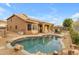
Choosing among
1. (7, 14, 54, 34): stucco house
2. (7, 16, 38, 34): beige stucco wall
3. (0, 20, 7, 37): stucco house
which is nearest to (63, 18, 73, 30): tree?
(7, 14, 54, 34): stucco house

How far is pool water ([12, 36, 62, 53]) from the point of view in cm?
182

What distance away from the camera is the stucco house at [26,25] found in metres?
1.85

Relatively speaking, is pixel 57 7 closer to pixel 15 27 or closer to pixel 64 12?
pixel 64 12

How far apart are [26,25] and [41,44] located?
0.84 ft

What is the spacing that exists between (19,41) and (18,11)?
0.31 m

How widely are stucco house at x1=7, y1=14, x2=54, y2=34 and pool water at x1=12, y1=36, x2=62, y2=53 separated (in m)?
0.08

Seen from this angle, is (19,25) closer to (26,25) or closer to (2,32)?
(26,25)

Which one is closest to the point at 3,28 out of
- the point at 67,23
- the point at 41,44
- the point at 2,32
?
the point at 2,32

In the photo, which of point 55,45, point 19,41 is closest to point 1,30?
point 19,41

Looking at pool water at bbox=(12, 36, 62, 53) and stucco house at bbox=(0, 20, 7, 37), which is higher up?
stucco house at bbox=(0, 20, 7, 37)

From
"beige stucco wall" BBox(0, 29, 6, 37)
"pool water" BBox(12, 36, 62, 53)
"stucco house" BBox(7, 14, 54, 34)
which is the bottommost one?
"pool water" BBox(12, 36, 62, 53)

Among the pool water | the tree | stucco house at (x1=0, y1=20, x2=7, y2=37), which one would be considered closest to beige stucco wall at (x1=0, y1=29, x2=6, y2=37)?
stucco house at (x1=0, y1=20, x2=7, y2=37)

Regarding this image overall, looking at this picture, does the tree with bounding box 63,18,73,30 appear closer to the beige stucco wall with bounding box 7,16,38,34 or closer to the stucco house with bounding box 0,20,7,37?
the beige stucco wall with bounding box 7,16,38,34

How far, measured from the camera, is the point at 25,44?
5.96 feet
